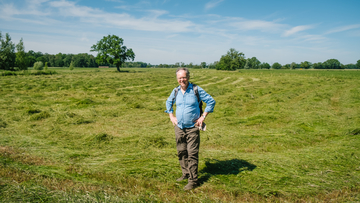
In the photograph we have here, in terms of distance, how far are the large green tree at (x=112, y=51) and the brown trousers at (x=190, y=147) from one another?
5021cm

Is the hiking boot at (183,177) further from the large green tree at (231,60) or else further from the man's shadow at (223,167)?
the large green tree at (231,60)

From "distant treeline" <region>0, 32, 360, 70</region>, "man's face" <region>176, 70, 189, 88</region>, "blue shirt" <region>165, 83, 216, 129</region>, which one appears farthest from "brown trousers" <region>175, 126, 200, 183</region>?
"distant treeline" <region>0, 32, 360, 70</region>

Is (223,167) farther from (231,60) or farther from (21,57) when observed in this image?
(231,60)

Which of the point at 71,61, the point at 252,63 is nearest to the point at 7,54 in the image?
the point at 71,61

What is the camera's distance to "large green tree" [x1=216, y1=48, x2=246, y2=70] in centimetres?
8625

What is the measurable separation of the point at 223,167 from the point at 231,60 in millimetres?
87728

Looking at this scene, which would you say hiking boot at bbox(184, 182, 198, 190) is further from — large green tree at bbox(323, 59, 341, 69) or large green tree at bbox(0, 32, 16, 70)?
large green tree at bbox(323, 59, 341, 69)

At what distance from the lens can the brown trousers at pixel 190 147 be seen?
11.0 feet

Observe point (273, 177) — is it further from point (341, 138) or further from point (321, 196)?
point (341, 138)

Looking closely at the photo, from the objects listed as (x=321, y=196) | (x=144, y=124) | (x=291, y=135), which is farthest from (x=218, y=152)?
(x=144, y=124)

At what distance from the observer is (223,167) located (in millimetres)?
4195

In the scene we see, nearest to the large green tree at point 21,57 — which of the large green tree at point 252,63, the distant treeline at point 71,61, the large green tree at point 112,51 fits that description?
the distant treeline at point 71,61

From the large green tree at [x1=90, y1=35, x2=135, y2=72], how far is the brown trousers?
50.2 metres

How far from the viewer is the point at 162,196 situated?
3.15m
